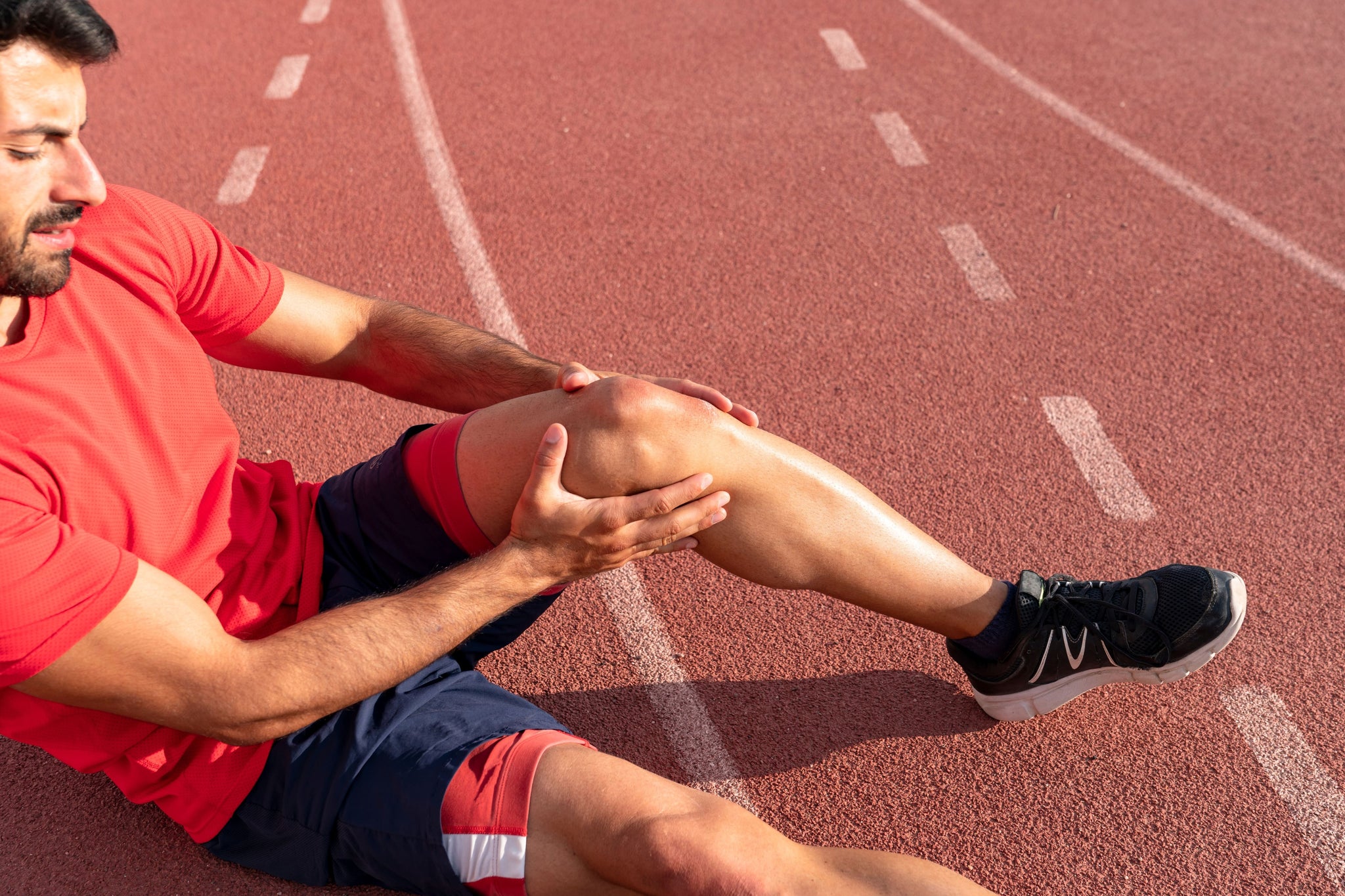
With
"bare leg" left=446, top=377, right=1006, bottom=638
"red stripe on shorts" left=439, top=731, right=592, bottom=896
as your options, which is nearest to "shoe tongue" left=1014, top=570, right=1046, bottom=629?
"bare leg" left=446, top=377, right=1006, bottom=638

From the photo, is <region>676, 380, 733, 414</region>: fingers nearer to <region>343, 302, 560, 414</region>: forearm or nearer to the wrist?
<region>343, 302, 560, 414</region>: forearm

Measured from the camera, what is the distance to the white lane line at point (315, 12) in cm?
773

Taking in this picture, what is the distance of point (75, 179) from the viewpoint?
6.81ft

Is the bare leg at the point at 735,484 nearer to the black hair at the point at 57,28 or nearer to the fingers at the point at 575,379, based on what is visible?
the fingers at the point at 575,379

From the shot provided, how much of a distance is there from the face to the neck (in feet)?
0.17

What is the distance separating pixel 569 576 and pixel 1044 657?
119 cm

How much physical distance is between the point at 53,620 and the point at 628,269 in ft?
11.1

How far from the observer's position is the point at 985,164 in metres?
5.60

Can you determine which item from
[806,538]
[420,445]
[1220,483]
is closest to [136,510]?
[420,445]

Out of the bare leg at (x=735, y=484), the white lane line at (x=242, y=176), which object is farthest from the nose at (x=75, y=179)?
Result: the white lane line at (x=242, y=176)

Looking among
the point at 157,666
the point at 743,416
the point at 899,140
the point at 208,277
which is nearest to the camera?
the point at 157,666

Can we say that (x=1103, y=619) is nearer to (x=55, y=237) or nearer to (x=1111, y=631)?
(x=1111, y=631)

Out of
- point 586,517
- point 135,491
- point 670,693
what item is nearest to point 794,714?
point 670,693

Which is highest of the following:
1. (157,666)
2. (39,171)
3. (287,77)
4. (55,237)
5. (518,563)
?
(39,171)
